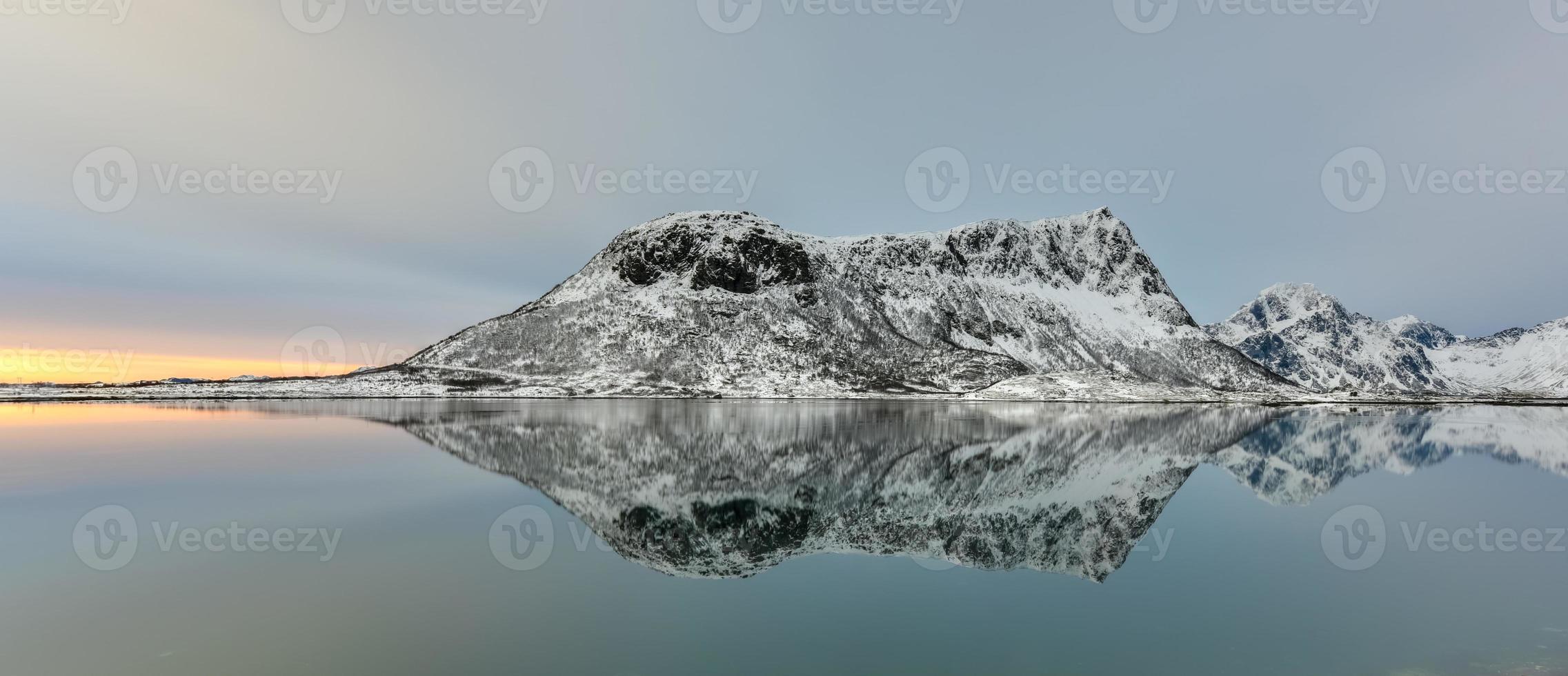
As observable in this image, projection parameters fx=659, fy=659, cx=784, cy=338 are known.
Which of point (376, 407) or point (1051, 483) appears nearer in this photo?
point (1051, 483)

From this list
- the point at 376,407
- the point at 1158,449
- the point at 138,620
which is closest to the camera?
the point at 138,620

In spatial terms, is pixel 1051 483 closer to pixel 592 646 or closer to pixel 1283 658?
pixel 1283 658

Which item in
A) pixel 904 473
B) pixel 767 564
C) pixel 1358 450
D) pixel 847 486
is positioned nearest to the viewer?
pixel 767 564

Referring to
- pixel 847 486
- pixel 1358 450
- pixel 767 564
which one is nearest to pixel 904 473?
pixel 847 486

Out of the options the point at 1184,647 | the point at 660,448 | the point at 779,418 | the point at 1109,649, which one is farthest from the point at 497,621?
the point at 779,418

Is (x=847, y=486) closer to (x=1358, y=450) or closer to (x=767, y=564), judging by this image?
(x=767, y=564)

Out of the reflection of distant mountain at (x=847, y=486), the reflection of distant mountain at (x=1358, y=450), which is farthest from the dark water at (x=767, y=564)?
the reflection of distant mountain at (x=1358, y=450)
